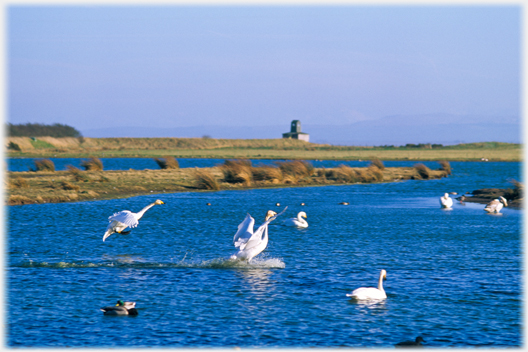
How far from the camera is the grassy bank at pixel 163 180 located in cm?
3228

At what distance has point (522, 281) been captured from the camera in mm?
14961

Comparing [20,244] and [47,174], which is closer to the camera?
[20,244]

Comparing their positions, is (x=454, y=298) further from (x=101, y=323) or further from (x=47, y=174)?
(x=47, y=174)

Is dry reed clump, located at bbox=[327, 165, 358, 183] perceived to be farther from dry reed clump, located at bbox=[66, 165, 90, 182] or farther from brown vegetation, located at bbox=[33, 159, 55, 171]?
brown vegetation, located at bbox=[33, 159, 55, 171]

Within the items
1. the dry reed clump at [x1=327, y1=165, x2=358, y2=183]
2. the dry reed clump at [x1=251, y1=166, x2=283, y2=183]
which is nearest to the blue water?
the dry reed clump at [x1=251, y1=166, x2=283, y2=183]

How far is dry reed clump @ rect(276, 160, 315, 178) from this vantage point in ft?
155

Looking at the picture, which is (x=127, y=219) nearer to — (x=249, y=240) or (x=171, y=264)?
(x=171, y=264)

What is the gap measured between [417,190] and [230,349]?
36.0m

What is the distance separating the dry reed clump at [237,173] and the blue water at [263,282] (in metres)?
15.9

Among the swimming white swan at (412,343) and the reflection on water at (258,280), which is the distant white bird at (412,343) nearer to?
the swimming white swan at (412,343)

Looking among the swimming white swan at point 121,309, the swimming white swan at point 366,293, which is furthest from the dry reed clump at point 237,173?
the swimming white swan at point 121,309

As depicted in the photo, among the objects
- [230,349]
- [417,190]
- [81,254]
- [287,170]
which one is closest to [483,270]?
[230,349]

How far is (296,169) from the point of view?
47.8m

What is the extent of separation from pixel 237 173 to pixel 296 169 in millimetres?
Result: 6531
